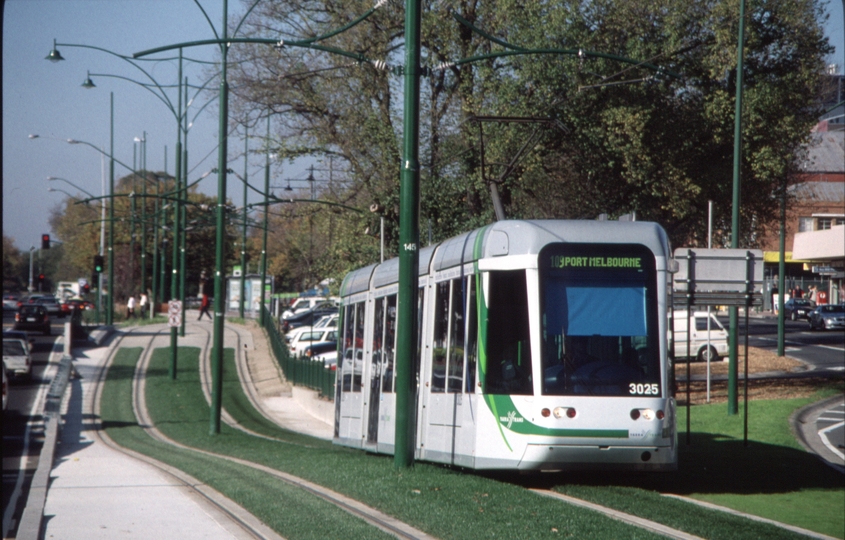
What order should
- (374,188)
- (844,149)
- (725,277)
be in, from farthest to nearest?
(844,149)
(374,188)
(725,277)

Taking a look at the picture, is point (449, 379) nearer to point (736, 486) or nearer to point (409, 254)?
point (409, 254)

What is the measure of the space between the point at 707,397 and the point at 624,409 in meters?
15.5

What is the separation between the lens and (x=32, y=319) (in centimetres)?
5669

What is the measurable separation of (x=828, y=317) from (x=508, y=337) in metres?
45.2

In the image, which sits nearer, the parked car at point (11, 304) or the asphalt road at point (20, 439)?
the asphalt road at point (20, 439)

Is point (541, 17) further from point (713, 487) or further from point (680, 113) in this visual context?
point (713, 487)

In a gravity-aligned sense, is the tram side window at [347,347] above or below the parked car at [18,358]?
above

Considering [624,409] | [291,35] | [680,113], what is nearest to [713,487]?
[624,409]

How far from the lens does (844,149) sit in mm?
73188

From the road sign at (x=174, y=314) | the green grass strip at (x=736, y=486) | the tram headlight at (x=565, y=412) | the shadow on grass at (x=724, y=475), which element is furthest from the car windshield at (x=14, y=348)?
the tram headlight at (x=565, y=412)

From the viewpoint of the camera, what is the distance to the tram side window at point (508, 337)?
11.1 m

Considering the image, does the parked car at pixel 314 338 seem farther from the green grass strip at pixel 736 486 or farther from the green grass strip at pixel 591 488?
the green grass strip at pixel 736 486

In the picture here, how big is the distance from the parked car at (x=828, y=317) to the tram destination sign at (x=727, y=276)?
38.1 m

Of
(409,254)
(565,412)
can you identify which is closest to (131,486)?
(409,254)
